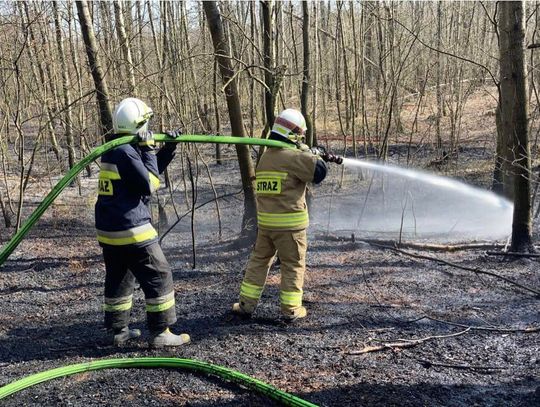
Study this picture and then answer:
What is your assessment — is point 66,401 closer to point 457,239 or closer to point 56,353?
point 56,353

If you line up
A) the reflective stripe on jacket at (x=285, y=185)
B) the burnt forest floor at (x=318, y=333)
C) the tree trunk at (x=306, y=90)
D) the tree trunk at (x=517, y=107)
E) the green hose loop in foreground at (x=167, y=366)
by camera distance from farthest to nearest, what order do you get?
1. the tree trunk at (x=306, y=90)
2. the tree trunk at (x=517, y=107)
3. the reflective stripe on jacket at (x=285, y=185)
4. the burnt forest floor at (x=318, y=333)
5. the green hose loop in foreground at (x=167, y=366)

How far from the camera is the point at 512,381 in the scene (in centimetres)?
332

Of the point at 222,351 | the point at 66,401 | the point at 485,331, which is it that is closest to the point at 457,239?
the point at 485,331

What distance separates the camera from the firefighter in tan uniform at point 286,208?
4336 mm

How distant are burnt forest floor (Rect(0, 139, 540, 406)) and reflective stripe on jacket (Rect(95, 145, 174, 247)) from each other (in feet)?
2.95

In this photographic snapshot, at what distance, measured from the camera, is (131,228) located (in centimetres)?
369

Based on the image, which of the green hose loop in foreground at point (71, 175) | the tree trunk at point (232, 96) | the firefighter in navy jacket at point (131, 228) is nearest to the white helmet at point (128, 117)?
the firefighter in navy jacket at point (131, 228)

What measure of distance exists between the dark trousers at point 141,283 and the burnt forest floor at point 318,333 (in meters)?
0.25

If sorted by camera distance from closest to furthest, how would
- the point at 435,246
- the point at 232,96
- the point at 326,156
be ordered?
the point at 326,156 → the point at 232,96 → the point at 435,246

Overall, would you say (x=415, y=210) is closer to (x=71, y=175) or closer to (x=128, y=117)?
(x=128, y=117)

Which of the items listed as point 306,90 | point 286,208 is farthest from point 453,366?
point 306,90

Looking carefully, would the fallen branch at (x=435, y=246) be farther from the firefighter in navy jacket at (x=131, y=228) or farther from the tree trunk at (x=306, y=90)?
the firefighter in navy jacket at (x=131, y=228)

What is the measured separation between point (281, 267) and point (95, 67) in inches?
204

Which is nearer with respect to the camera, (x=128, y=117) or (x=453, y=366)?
(x=453, y=366)
